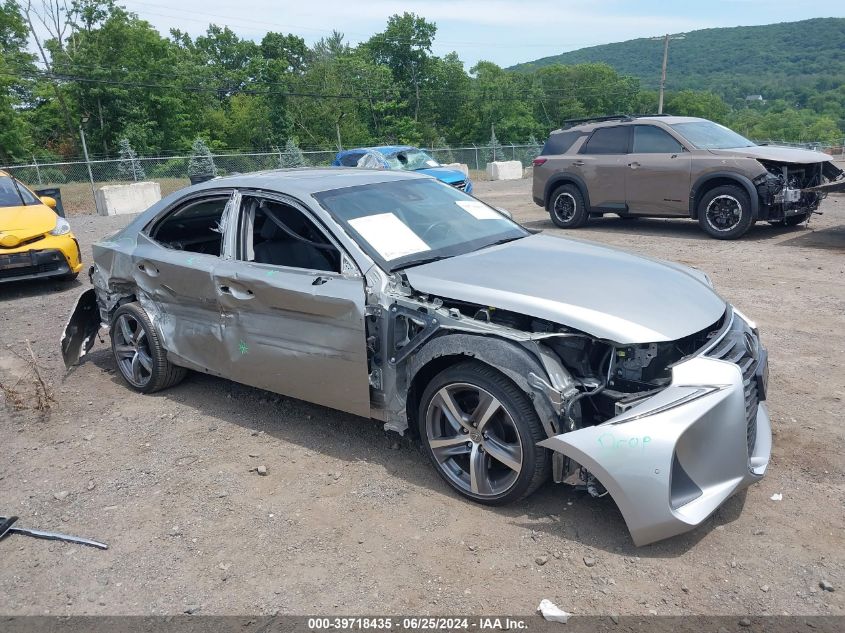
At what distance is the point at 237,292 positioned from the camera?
4.42 m

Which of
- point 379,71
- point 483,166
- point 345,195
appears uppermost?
point 379,71

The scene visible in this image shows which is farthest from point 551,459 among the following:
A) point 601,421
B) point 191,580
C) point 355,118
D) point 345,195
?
point 355,118

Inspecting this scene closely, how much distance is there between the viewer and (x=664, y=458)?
2.88 metres

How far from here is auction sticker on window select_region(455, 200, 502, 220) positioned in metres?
4.86

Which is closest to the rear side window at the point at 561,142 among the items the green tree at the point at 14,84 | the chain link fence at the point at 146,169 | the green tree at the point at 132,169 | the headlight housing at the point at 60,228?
the headlight housing at the point at 60,228

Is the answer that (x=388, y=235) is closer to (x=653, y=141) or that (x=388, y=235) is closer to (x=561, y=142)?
(x=653, y=141)

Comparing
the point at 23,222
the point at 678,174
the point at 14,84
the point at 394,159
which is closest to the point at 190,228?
the point at 23,222

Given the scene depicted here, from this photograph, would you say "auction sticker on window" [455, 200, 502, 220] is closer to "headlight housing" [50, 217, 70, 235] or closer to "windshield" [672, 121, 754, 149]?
"headlight housing" [50, 217, 70, 235]

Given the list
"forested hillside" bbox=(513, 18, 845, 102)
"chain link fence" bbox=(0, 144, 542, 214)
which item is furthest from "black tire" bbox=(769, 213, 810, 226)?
"forested hillside" bbox=(513, 18, 845, 102)

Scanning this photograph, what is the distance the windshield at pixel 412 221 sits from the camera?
407cm

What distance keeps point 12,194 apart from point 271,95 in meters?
51.3

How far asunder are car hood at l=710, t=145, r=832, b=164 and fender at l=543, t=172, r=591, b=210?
2293 mm

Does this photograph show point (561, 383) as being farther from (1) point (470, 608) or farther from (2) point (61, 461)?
(2) point (61, 461)

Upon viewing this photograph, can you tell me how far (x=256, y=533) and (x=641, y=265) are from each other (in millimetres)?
2677
